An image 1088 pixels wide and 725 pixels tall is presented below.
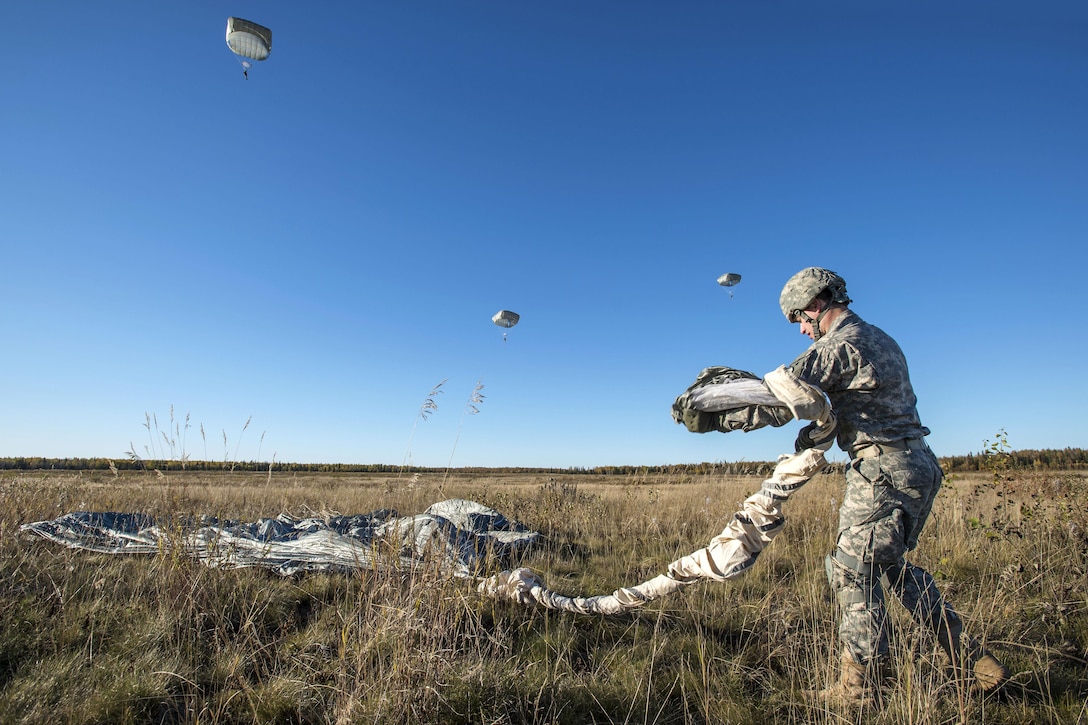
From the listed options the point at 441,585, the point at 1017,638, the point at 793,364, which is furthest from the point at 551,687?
the point at 1017,638

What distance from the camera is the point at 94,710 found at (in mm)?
2467

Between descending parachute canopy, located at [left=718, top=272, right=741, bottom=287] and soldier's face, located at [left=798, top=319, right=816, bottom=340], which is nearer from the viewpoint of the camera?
soldier's face, located at [left=798, top=319, right=816, bottom=340]

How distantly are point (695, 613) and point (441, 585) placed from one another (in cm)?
204

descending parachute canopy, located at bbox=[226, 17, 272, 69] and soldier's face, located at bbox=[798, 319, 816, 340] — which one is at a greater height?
descending parachute canopy, located at bbox=[226, 17, 272, 69]

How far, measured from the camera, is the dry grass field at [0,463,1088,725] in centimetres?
259

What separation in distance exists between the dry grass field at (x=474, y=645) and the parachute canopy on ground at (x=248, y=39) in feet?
48.1

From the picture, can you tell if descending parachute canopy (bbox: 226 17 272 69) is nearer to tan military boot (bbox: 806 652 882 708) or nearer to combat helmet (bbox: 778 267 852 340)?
combat helmet (bbox: 778 267 852 340)

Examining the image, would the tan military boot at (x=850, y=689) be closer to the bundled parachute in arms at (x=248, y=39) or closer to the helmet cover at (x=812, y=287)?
the helmet cover at (x=812, y=287)

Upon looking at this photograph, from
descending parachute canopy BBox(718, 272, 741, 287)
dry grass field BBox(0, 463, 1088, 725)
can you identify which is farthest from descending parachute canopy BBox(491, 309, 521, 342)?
dry grass field BBox(0, 463, 1088, 725)

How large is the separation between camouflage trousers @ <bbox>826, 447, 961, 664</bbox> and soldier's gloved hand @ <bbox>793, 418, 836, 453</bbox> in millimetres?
459

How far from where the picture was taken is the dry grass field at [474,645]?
2590 millimetres

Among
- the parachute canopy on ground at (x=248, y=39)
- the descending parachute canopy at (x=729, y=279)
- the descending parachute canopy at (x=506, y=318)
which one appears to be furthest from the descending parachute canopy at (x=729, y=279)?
the parachute canopy on ground at (x=248, y=39)

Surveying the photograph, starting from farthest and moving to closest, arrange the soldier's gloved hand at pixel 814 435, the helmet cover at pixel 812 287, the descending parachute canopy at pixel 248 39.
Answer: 1. the descending parachute canopy at pixel 248 39
2. the helmet cover at pixel 812 287
3. the soldier's gloved hand at pixel 814 435

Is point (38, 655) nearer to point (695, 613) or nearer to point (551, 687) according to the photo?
point (551, 687)
